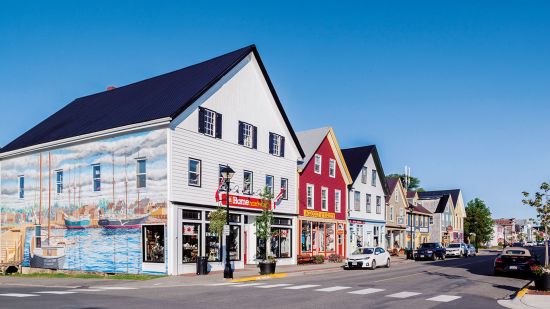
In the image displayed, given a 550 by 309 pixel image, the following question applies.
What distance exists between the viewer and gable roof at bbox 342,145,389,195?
169ft

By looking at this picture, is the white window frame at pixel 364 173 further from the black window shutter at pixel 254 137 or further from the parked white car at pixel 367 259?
the black window shutter at pixel 254 137

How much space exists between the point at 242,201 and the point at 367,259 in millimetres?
8883

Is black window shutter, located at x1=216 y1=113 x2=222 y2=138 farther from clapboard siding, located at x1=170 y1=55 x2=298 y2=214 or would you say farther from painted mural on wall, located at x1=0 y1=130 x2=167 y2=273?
painted mural on wall, located at x1=0 y1=130 x2=167 y2=273

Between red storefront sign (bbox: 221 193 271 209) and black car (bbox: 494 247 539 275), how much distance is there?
1451 centimetres

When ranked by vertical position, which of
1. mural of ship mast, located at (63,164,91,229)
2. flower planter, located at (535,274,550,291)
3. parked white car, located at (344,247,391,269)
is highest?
mural of ship mast, located at (63,164,91,229)

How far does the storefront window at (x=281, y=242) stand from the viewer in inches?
1459

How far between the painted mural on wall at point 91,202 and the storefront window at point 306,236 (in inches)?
643

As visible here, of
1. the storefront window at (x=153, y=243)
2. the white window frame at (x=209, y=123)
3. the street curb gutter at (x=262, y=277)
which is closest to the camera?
the street curb gutter at (x=262, y=277)

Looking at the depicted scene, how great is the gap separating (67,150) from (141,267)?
378 inches

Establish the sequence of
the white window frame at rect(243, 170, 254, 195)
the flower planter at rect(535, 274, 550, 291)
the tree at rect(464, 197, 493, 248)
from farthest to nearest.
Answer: the tree at rect(464, 197, 493, 248), the white window frame at rect(243, 170, 254, 195), the flower planter at rect(535, 274, 550, 291)

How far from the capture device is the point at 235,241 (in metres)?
32.5

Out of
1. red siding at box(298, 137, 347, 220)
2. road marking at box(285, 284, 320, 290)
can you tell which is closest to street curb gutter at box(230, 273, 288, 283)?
road marking at box(285, 284, 320, 290)

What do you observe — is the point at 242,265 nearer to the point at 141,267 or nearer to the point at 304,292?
the point at 141,267

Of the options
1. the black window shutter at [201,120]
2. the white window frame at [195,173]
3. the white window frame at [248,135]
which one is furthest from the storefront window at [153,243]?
the white window frame at [248,135]
